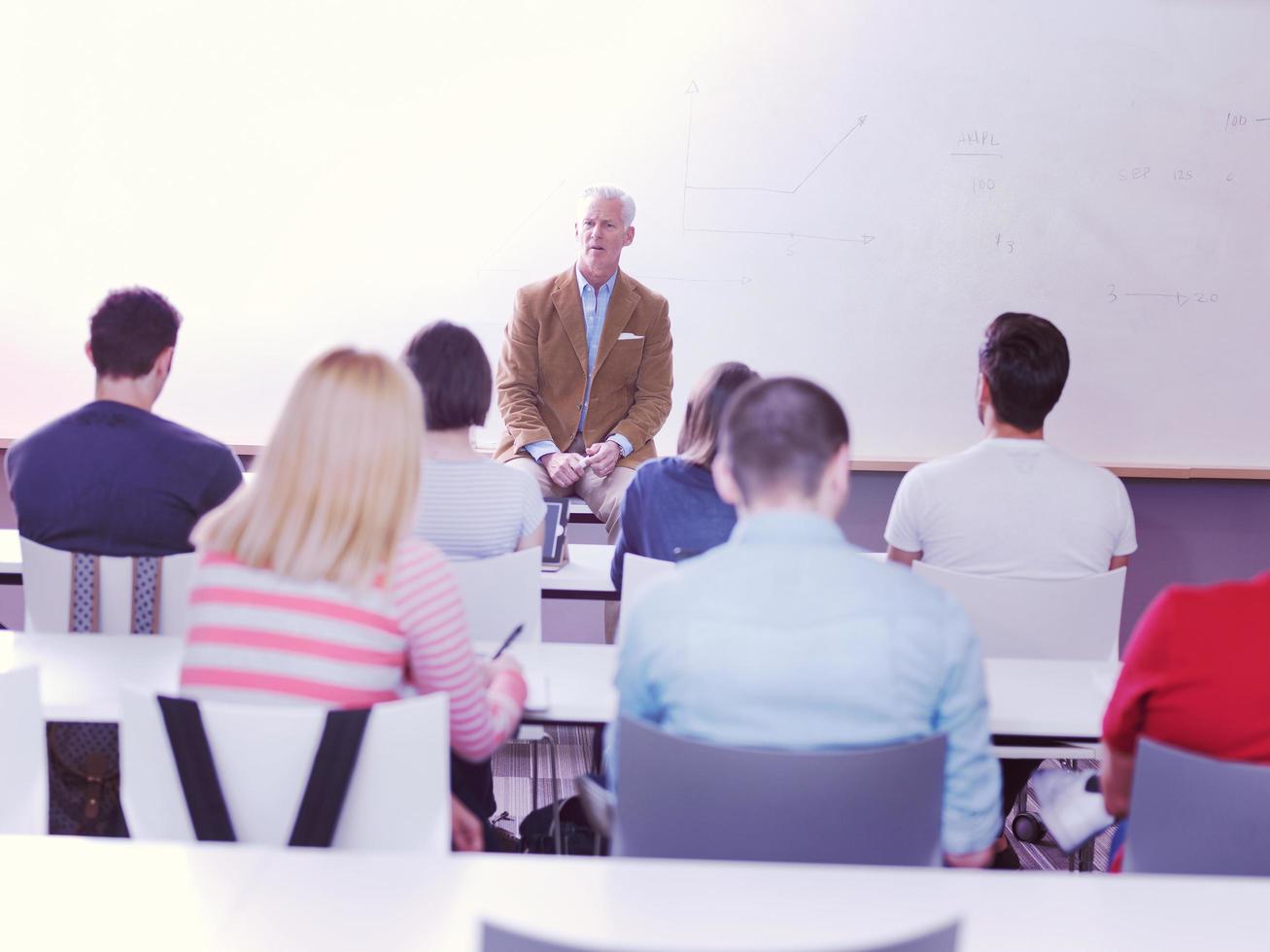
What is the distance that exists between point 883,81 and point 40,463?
298cm

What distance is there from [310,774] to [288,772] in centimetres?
3

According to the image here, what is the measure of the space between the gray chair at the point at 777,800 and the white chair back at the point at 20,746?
2.49 feet

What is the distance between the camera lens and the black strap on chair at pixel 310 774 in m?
1.42

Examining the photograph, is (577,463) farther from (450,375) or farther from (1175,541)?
(1175,541)

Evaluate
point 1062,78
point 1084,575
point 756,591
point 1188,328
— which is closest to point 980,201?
point 1062,78

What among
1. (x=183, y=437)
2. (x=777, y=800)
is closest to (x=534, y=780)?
(x=183, y=437)

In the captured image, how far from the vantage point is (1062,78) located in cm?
410

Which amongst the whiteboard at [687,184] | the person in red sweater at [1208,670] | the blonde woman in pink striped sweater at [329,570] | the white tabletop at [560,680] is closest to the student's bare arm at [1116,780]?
the person in red sweater at [1208,670]

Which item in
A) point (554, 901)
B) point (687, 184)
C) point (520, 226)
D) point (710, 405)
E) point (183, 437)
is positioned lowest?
point (554, 901)

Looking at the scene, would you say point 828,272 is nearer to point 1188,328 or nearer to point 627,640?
point 1188,328

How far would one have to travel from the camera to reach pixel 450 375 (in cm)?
242

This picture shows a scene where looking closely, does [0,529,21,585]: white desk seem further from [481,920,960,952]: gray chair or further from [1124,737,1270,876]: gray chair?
[1124,737,1270,876]: gray chair

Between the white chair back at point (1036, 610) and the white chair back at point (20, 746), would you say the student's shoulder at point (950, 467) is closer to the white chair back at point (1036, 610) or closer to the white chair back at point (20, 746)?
the white chair back at point (1036, 610)

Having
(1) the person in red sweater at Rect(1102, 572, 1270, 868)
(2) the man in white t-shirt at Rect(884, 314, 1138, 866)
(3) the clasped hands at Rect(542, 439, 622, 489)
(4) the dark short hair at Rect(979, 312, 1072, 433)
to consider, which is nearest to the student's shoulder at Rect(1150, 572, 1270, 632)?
(1) the person in red sweater at Rect(1102, 572, 1270, 868)
